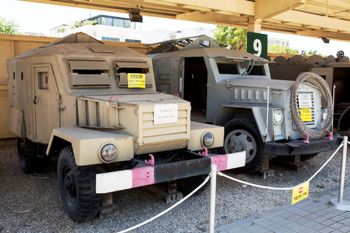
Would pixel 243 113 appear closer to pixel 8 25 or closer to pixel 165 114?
pixel 165 114

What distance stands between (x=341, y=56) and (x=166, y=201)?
7889 mm

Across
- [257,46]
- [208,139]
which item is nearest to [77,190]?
[208,139]

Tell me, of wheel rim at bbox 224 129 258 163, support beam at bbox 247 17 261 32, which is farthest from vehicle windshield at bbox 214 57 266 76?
support beam at bbox 247 17 261 32

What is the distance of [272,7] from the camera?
946 cm

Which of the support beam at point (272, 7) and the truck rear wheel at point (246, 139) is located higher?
the support beam at point (272, 7)

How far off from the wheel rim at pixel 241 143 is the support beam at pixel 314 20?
20.6 ft

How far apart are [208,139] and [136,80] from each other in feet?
4.11

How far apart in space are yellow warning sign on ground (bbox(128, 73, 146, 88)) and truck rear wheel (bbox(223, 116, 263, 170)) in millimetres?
1673

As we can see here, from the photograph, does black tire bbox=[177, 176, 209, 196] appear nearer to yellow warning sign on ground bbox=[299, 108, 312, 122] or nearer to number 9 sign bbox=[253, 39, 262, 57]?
yellow warning sign on ground bbox=[299, 108, 312, 122]

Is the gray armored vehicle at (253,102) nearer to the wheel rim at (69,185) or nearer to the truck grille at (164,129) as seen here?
the truck grille at (164,129)

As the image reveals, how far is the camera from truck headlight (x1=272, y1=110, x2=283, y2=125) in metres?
5.30

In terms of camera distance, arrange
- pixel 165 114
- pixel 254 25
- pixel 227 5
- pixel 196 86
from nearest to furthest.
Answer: pixel 165 114, pixel 196 86, pixel 227 5, pixel 254 25

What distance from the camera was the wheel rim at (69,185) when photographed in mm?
3851

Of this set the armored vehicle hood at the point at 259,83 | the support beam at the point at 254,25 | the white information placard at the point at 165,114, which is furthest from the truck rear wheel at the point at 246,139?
the support beam at the point at 254,25
